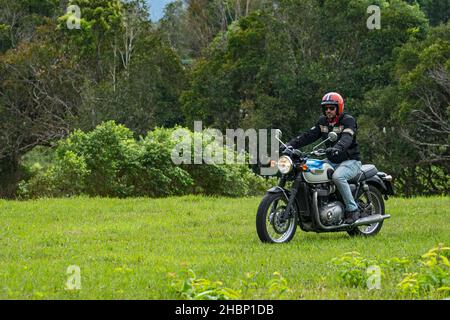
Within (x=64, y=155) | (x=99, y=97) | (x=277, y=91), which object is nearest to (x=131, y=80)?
(x=99, y=97)

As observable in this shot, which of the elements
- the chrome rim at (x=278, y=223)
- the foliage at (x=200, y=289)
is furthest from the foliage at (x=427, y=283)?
the chrome rim at (x=278, y=223)

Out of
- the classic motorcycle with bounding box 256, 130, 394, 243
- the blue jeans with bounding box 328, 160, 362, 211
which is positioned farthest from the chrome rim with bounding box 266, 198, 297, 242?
the blue jeans with bounding box 328, 160, 362, 211

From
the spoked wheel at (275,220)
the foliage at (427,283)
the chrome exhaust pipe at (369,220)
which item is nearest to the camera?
the foliage at (427,283)

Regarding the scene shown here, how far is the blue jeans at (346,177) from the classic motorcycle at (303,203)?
11 centimetres

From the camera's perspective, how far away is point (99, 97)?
42375mm

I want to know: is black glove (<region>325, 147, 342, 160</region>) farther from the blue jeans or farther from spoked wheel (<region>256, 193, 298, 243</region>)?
spoked wheel (<region>256, 193, 298, 243</region>)

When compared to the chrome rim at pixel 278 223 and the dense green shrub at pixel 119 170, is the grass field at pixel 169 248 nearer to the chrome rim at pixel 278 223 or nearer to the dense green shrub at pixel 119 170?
the chrome rim at pixel 278 223

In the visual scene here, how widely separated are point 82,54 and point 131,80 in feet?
8.48

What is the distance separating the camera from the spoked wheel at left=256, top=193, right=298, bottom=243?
11945mm

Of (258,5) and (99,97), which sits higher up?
(258,5)

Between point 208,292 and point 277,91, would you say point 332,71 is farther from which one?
point 208,292

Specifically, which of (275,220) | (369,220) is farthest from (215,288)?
(369,220)

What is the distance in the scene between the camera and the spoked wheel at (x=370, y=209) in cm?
1308

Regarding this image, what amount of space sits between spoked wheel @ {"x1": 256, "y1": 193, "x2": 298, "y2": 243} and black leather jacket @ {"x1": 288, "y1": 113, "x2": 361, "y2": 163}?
939 millimetres
